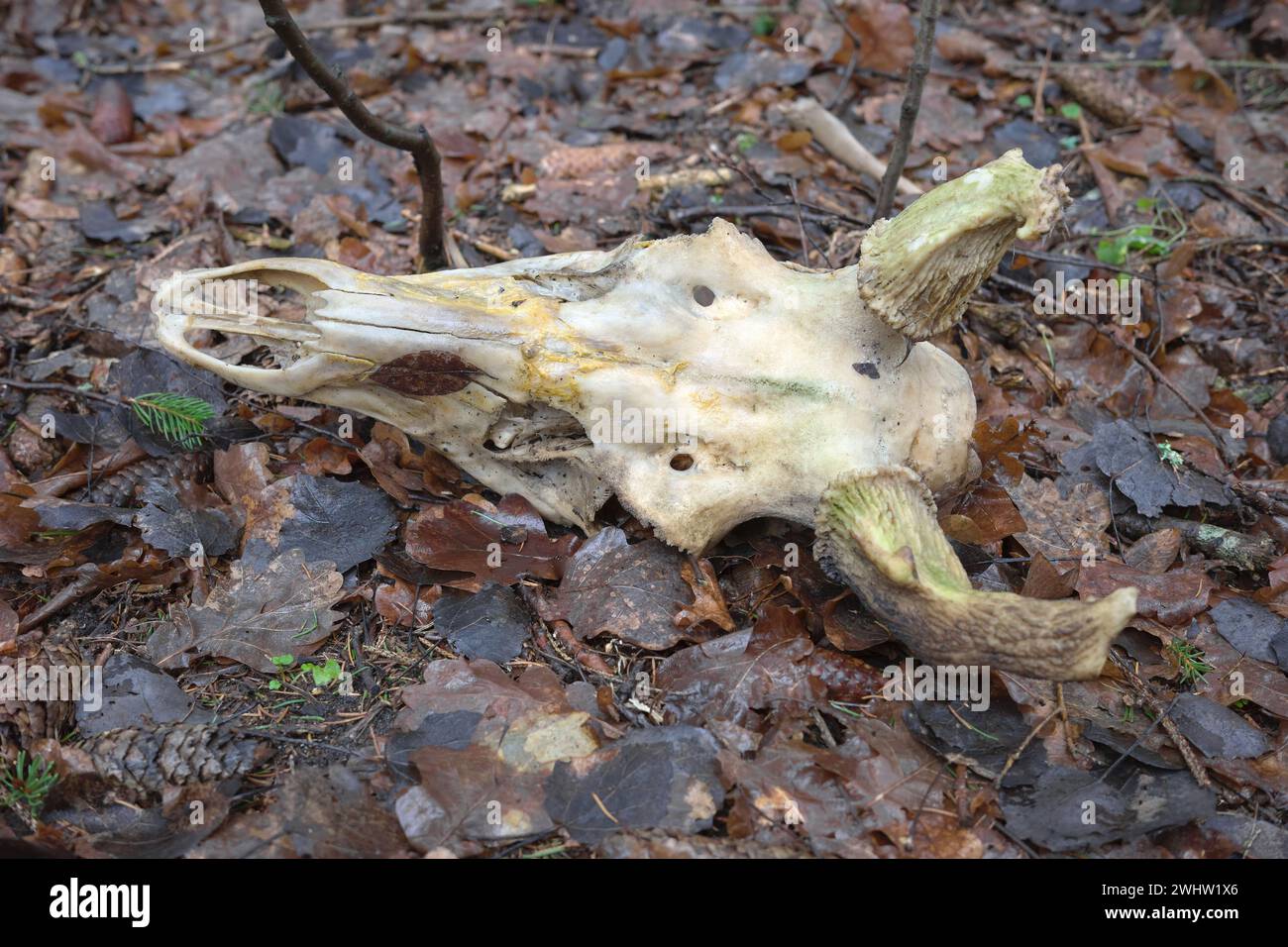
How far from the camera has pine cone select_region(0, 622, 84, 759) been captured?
300cm

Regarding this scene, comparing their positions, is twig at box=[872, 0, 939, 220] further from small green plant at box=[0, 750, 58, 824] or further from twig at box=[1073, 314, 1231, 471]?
small green plant at box=[0, 750, 58, 824]

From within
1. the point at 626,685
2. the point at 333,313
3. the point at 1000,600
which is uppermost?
the point at 333,313

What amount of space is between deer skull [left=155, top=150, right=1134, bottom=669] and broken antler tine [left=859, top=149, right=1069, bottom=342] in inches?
0.5

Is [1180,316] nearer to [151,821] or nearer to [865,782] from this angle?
[865,782]

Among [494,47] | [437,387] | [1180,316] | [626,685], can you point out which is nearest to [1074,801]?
[626,685]

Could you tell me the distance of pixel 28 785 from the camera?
113 inches

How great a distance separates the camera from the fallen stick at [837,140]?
5320 millimetres

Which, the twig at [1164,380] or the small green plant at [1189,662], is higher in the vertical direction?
the twig at [1164,380]

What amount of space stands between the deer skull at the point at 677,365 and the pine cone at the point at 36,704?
43.6 inches

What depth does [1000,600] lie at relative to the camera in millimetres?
2711

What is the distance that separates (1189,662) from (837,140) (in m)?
3.41

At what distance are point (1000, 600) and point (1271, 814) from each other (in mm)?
1177

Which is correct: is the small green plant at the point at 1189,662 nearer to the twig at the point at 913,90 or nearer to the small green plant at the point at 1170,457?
the small green plant at the point at 1170,457
